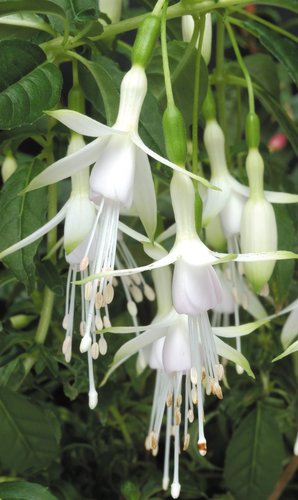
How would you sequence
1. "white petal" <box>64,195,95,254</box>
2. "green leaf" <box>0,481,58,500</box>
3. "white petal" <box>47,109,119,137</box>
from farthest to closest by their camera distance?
"green leaf" <box>0,481,58,500</box>, "white petal" <box>64,195,95,254</box>, "white petal" <box>47,109,119,137</box>

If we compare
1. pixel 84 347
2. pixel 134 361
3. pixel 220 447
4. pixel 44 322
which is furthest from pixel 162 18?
pixel 220 447

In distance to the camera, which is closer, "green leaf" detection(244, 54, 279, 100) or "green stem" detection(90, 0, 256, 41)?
"green stem" detection(90, 0, 256, 41)

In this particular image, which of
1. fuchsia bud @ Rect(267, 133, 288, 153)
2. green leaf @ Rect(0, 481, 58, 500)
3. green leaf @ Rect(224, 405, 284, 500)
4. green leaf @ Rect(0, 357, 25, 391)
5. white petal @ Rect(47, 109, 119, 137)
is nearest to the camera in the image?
white petal @ Rect(47, 109, 119, 137)

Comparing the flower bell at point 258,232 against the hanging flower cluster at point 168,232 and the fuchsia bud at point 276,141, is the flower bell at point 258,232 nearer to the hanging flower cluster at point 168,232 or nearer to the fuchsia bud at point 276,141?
the hanging flower cluster at point 168,232

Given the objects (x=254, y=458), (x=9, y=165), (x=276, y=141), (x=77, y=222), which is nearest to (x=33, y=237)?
(x=77, y=222)

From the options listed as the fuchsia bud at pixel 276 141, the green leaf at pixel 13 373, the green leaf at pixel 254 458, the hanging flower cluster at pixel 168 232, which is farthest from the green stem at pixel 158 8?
the fuchsia bud at pixel 276 141

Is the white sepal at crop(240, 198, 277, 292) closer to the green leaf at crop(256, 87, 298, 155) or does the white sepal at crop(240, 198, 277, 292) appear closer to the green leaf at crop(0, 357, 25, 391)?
the green leaf at crop(256, 87, 298, 155)

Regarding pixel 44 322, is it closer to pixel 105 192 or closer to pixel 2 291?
pixel 105 192

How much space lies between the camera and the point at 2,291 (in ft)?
3.84

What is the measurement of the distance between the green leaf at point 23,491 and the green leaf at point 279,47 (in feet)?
1.40

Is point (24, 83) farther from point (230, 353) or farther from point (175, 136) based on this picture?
point (230, 353)

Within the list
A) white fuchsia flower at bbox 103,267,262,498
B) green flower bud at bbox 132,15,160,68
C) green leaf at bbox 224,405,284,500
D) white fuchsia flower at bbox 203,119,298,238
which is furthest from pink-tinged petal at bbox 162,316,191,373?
green leaf at bbox 224,405,284,500

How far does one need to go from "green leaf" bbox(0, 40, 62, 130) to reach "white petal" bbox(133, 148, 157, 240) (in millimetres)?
83

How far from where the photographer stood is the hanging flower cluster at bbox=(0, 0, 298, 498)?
1.66 ft
